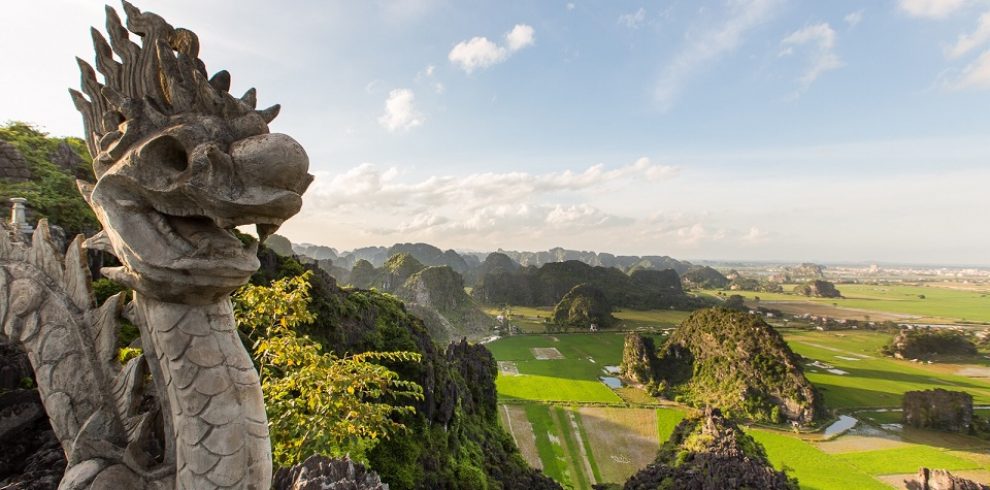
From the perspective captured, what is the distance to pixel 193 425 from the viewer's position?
7.96 feet

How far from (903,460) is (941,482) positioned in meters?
13.2

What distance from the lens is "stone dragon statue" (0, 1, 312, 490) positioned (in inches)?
89.0

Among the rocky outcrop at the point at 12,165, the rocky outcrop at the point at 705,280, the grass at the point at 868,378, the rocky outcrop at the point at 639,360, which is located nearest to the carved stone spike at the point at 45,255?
the rocky outcrop at the point at 12,165

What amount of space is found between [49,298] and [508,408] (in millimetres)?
33153

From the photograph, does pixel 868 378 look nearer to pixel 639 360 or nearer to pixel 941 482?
pixel 639 360

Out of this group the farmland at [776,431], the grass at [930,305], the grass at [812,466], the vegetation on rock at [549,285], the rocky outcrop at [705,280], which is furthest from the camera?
the rocky outcrop at [705,280]

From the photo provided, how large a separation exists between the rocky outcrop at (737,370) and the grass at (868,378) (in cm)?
612

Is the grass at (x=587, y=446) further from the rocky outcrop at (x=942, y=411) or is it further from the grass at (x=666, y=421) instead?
the rocky outcrop at (x=942, y=411)

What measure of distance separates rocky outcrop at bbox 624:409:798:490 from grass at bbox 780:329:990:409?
2580cm

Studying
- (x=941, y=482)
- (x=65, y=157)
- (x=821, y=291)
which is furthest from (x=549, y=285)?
(x=65, y=157)

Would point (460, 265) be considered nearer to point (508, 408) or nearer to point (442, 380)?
point (508, 408)

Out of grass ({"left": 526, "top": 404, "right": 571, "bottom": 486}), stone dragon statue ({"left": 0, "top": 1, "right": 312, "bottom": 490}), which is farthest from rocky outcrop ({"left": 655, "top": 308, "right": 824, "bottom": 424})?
stone dragon statue ({"left": 0, "top": 1, "right": 312, "bottom": 490})

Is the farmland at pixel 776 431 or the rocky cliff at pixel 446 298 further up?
the rocky cliff at pixel 446 298

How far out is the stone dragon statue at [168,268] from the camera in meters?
2.26
